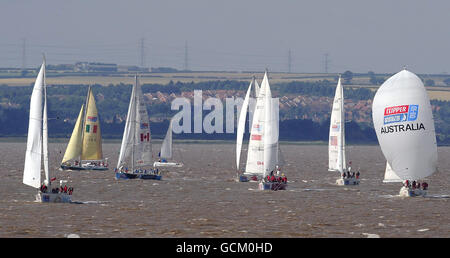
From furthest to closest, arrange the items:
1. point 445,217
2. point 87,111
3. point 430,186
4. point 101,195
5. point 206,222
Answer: point 87,111 < point 430,186 < point 101,195 < point 445,217 < point 206,222

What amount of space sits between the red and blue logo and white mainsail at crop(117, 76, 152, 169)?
3409 cm

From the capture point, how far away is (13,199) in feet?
262

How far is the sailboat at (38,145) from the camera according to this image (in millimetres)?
71000

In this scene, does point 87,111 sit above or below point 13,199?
above

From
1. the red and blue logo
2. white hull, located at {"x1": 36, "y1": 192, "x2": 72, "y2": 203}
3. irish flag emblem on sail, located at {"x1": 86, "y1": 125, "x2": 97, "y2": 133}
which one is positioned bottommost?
white hull, located at {"x1": 36, "y1": 192, "x2": 72, "y2": 203}

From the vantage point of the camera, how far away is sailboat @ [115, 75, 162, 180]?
10600 cm

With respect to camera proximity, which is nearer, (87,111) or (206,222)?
(206,222)

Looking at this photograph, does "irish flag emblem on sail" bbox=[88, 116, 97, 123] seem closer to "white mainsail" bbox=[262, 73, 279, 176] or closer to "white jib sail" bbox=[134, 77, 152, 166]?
"white jib sail" bbox=[134, 77, 152, 166]

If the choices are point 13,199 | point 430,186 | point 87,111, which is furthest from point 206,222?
point 87,111

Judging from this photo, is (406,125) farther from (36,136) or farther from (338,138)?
(338,138)

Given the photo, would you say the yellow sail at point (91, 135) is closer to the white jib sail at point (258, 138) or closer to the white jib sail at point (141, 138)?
the white jib sail at point (141, 138)

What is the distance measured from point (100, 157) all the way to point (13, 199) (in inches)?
1686

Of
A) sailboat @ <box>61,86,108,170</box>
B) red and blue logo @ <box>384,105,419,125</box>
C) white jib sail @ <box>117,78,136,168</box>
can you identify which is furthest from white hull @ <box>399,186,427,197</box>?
sailboat @ <box>61,86,108,170</box>
